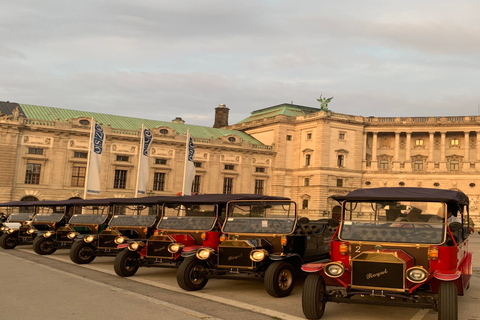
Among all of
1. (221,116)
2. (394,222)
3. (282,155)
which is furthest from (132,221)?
(221,116)

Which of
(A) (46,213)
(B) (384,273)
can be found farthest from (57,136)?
(B) (384,273)

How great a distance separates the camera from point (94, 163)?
109ft

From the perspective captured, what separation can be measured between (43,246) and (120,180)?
39.0m

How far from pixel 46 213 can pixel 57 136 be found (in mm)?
34113

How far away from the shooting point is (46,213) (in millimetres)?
23859

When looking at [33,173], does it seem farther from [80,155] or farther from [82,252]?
[82,252]

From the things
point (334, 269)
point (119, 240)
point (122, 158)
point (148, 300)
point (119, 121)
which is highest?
point (119, 121)

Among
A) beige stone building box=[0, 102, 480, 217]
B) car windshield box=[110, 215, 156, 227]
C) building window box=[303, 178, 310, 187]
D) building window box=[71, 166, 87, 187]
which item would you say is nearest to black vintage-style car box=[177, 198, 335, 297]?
car windshield box=[110, 215, 156, 227]

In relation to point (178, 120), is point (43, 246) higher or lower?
lower

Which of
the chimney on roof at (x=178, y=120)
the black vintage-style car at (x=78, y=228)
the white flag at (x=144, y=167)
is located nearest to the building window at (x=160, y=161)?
the chimney on roof at (x=178, y=120)

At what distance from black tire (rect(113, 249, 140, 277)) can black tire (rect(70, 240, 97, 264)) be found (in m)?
3.47

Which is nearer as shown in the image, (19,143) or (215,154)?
(19,143)

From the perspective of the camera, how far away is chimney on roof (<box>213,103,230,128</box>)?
85.5 m

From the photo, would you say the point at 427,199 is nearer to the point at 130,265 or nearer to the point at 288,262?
the point at 288,262
